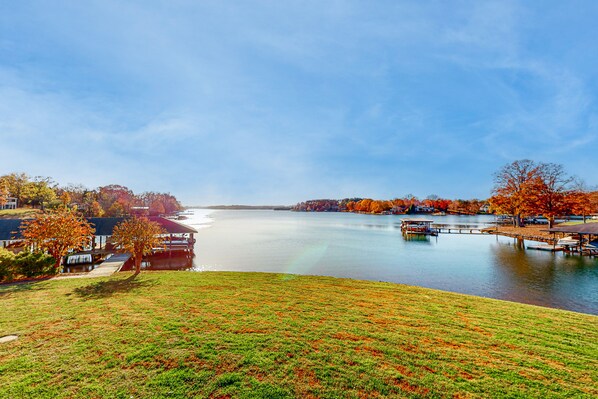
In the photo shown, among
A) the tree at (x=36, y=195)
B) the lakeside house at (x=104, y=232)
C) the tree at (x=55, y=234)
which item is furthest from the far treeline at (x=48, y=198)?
the tree at (x=55, y=234)

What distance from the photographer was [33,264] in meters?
12.4

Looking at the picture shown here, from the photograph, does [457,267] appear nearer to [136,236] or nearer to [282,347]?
[282,347]

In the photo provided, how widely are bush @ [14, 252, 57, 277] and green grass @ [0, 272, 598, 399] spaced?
3321 mm

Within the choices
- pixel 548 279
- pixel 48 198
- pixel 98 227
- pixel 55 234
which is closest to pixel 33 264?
pixel 55 234

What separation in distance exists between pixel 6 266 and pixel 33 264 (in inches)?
33.4

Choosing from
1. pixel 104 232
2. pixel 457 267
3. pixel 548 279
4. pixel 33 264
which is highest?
pixel 104 232

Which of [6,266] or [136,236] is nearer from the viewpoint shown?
[6,266]

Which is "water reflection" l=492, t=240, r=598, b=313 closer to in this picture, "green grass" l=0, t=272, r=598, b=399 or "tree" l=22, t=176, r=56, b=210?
"green grass" l=0, t=272, r=598, b=399

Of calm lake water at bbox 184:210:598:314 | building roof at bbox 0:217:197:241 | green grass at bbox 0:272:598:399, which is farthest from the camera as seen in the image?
building roof at bbox 0:217:197:241

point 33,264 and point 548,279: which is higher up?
point 33,264

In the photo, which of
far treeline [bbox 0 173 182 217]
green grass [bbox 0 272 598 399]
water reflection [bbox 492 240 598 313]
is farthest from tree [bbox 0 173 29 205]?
water reflection [bbox 492 240 598 313]

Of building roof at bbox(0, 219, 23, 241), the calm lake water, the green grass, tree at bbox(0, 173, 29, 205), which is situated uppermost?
tree at bbox(0, 173, 29, 205)

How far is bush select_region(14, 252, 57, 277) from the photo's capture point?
12.1m

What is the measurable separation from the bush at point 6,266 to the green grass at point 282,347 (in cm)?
311
